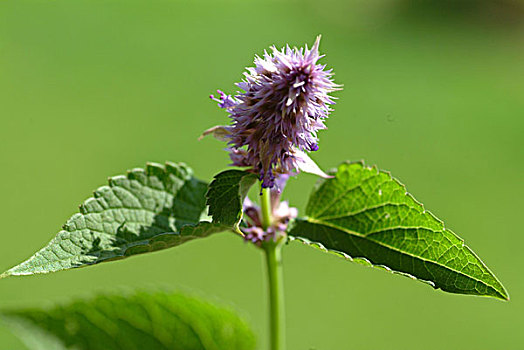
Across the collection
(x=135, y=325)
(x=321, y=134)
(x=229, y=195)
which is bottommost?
(x=135, y=325)

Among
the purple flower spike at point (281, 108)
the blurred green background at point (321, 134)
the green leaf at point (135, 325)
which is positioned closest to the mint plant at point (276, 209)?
the purple flower spike at point (281, 108)

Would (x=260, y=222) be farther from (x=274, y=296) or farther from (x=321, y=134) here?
(x=321, y=134)

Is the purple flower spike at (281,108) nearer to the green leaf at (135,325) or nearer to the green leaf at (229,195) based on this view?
the green leaf at (229,195)

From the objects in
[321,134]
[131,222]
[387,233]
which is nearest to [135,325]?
[131,222]

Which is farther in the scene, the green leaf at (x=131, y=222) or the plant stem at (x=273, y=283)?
the plant stem at (x=273, y=283)

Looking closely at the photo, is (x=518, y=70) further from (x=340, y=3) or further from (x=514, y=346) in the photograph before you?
(x=514, y=346)

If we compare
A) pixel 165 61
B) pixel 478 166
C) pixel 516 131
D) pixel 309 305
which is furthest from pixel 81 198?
pixel 516 131

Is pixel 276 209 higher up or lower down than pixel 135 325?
higher up
